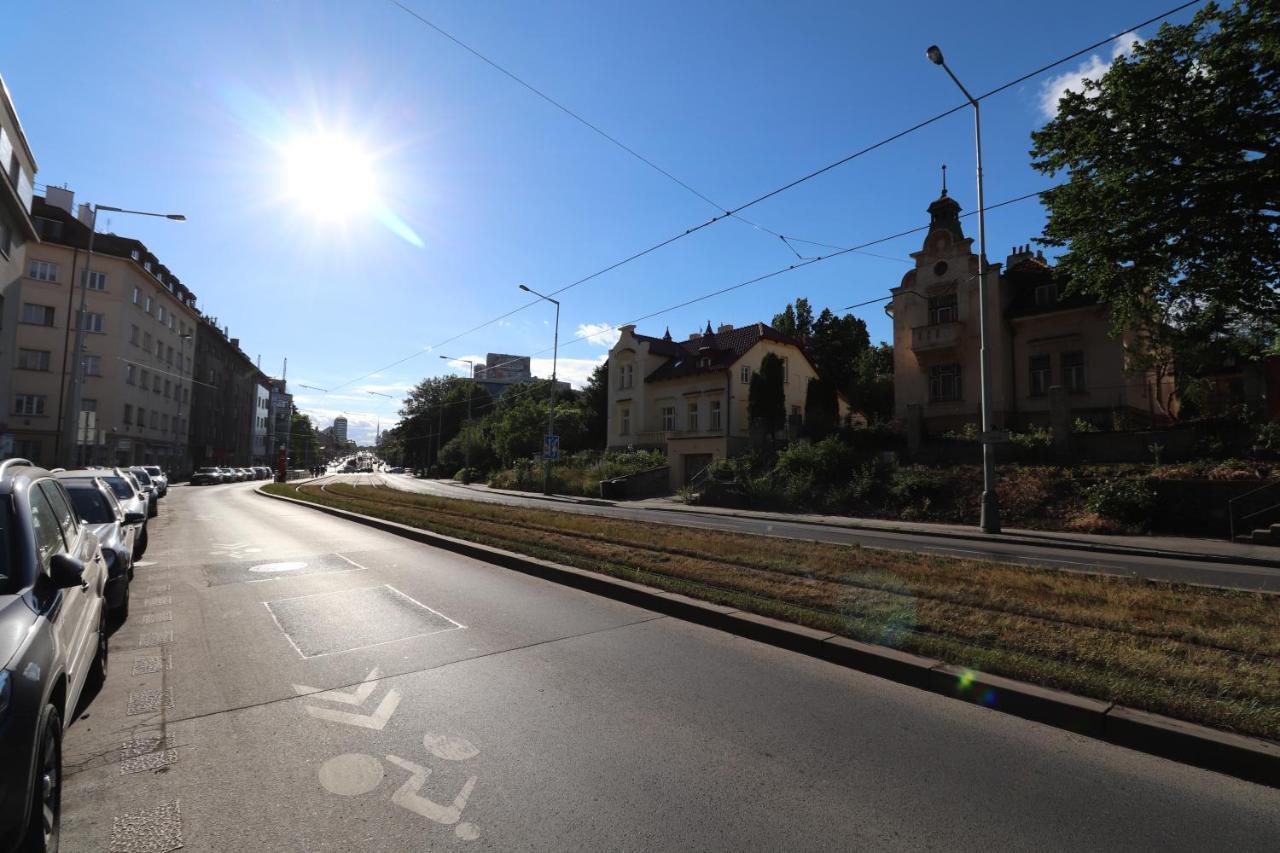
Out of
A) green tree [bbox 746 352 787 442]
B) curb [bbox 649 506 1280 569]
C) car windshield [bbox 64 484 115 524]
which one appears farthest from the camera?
green tree [bbox 746 352 787 442]

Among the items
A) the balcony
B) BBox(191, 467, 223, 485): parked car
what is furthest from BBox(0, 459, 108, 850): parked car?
BBox(191, 467, 223, 485): parked car

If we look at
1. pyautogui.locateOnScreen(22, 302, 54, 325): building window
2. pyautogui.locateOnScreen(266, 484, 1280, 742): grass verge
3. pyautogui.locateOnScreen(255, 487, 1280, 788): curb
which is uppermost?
pyautogui.locateOnScreen(22, 302, 54, 325): building window

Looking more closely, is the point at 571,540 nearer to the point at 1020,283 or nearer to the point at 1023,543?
the point at 1023,543

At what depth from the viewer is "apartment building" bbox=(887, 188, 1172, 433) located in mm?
25359

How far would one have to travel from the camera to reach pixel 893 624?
5723mm

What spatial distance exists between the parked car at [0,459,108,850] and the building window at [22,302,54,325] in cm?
5243

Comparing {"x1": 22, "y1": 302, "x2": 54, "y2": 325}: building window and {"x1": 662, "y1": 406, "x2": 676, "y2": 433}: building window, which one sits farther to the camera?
{"x1": 662, "y1": 406, "x2": 676, "y2": 433}: building window

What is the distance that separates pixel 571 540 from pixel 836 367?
145ft

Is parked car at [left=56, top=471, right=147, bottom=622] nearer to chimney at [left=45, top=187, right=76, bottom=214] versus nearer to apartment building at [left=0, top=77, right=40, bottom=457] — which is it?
apartment building at [left=0, top=77, right=40, bottom=457]

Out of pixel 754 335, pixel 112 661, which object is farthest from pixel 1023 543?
pixel 754 335

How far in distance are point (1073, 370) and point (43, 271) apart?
205 ft

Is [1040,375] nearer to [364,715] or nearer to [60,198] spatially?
[364,715]

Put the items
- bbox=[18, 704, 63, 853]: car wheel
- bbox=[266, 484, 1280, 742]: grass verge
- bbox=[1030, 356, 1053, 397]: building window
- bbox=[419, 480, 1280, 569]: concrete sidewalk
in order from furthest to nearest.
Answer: bbox=[1030, 356, 1053, 397]: building window < bbox=[419, 480, 1280, 569]: concrete sidewalk < bbox=[266, 484, 1280, 742]: grass verge < bbox=[18, 704, 63, 853]: car wheel

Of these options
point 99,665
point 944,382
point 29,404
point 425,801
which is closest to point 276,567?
point 99,665
